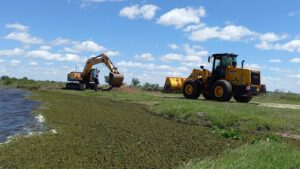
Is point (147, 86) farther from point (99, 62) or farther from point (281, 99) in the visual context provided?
point (281, 99)

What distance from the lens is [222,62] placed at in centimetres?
3247

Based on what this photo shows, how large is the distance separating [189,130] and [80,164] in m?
7.10

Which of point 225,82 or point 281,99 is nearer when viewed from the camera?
point 225,82

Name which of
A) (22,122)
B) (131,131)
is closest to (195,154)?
(131,131)

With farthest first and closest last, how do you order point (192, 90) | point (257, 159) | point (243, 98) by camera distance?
point (192, 90) < point (243, 98) < point (257, 159)

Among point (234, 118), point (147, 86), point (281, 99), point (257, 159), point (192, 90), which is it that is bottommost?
point (257, 159)

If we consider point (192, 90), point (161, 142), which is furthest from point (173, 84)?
point (161, 142)

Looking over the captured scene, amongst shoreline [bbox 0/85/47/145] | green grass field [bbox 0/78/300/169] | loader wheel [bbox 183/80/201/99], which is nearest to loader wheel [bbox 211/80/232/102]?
loader wheel [bbox 183/80/201/99]

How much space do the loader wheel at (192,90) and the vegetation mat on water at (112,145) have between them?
14.5 meters

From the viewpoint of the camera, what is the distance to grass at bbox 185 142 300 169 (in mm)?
10422

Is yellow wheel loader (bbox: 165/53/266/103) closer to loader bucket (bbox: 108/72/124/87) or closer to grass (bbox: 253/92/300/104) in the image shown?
grass (bbox: 253/92/300/104)

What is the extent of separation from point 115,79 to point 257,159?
122ft

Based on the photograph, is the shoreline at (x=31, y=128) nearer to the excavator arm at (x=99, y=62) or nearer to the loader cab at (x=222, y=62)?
the loader cab at (x=222, y=62)

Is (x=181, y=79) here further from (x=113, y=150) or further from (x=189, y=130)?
(x=113, y=150)
